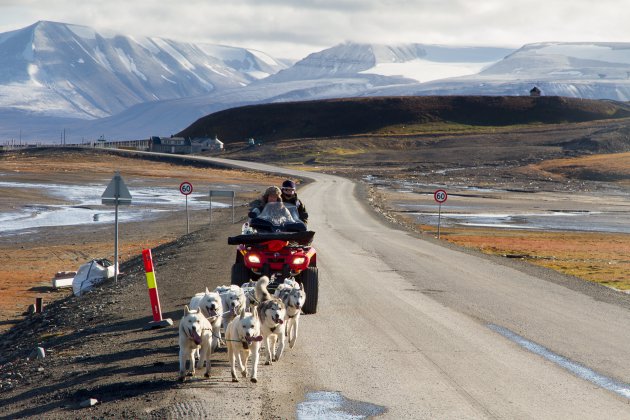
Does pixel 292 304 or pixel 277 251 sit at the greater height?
pixel 277 251

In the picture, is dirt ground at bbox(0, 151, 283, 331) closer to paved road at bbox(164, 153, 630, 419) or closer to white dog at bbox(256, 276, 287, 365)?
paved road at bbox(164, 153, 630, 419)

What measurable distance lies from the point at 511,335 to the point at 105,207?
51.3m

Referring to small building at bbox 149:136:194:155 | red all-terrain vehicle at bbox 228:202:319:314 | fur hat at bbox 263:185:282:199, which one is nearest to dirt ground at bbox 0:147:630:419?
red all-terrain vehicle at bbox 228:202:319:314

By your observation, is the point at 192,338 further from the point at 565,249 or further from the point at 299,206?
the point at 565,249

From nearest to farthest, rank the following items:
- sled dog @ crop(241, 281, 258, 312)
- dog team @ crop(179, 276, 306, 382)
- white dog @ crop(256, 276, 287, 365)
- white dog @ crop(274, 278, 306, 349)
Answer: dog team @ crop(179, 276, 306, 382)
white dog @ crop(256, 276, 287, 365)
white dog @ crop(274, 278, 306, 349)
sled dog @ crop(241, 281, 258, 312)

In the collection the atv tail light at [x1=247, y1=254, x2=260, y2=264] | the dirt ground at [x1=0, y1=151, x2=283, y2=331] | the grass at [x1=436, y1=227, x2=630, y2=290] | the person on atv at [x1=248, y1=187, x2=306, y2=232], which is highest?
the person on atv at [x1=248, y1=187, x2=306, y2=232]

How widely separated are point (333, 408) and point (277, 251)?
6283 millimetres

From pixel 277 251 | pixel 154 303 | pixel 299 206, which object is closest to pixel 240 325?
pixel 154 303

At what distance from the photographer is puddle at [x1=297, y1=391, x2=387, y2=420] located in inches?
437

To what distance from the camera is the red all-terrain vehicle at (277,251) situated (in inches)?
680

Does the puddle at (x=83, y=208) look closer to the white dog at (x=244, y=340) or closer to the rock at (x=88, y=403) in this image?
the white dog at (x=244, y=340)

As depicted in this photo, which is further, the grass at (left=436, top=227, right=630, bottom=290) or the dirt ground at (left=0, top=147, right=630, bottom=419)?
the grass at (left=436, top=227, right=630, bottom=290)

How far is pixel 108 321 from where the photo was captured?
723 inches

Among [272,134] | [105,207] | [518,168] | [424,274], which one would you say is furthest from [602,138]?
[424,274]
